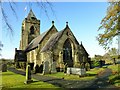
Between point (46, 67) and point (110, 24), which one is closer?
point (110, 24)

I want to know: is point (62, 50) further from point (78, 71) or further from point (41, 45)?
point (78, 71)

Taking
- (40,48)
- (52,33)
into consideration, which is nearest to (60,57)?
(40,48)

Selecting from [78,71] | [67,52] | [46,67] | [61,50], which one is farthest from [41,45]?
[78,71]

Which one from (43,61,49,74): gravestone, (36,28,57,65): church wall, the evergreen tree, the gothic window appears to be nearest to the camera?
the evergreen tree

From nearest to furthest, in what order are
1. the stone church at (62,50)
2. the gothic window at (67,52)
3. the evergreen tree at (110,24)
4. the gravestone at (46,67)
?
the evergreen tree at (110,24)
the gravestone at (46,67)
the stone church at (62,50)
the gothic window at (67,52)

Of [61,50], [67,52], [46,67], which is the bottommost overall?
[46,67]

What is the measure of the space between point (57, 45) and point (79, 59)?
552cm

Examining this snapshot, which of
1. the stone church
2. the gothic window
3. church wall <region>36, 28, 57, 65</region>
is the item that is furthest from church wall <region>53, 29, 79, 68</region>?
church wall <region>36, 28, 57, 65</region>

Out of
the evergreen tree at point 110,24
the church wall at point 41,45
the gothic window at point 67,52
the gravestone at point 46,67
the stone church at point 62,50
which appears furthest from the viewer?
the church wall at point 41,45

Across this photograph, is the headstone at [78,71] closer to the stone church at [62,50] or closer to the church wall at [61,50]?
the stone church at [62,50]

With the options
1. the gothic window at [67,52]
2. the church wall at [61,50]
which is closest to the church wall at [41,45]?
the church wall at [61,50]

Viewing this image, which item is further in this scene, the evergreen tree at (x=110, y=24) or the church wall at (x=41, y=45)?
the church wall at (x=41, y=45)

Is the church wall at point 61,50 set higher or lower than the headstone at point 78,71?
higher

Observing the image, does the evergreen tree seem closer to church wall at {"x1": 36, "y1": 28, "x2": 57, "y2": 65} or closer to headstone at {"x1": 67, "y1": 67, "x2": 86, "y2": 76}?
headstone at {"x1": 67, "y1": 67, "x2": 86, "y2": 76}
